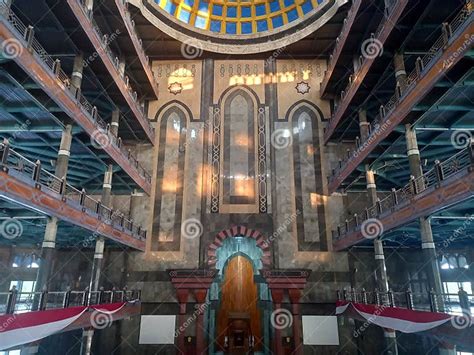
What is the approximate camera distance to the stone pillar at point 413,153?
15032mm

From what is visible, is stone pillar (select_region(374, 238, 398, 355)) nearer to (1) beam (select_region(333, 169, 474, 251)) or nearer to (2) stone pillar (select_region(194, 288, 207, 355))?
(1) beam (select_region(333, 169, 474, 251))

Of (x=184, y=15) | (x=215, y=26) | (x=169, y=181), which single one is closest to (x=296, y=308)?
(x=169, y=181)

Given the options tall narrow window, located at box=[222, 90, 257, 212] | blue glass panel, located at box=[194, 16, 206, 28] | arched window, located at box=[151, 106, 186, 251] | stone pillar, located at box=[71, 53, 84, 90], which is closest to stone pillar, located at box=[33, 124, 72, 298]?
stone pillar, located at box=[71, 53, 84, 90]

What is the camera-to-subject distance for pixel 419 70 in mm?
14203

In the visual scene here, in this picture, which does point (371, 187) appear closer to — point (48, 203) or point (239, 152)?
point (239, 152)

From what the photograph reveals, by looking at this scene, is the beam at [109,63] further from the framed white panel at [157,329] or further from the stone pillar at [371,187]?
the stone pillar at [371,187]

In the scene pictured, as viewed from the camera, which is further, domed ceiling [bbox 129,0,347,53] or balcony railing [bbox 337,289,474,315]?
domed ceiling [bbox 129,0,347,53]

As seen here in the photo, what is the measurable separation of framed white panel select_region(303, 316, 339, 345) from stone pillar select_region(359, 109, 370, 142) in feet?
39.4

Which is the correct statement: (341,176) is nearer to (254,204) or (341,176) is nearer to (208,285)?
(254,204)

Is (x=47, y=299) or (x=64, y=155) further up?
(x=64, y=155)

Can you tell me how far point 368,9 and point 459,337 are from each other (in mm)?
17398

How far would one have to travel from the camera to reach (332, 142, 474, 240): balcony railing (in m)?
11.9

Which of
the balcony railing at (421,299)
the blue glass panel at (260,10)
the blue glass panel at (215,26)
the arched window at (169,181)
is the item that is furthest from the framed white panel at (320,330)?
the blue glass panel at (260,10)

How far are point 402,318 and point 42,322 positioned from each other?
1231 centimetres
